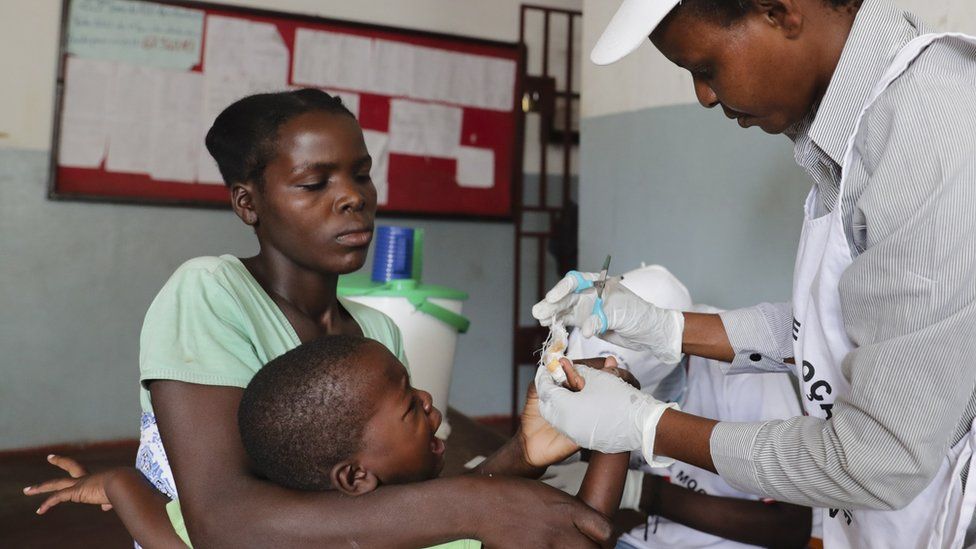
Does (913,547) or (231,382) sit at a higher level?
(231,382)

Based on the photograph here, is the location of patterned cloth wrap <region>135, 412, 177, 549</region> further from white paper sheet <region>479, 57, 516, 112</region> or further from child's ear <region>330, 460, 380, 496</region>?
white paper sheet <region>479, 57, 516, 112</region>

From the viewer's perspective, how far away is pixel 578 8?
4480 mm

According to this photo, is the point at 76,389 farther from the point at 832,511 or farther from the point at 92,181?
Result: the point at 832,511

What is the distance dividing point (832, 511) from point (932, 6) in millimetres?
1202

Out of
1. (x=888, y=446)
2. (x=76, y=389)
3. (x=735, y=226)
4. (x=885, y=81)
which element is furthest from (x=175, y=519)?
(x=76, y=389)

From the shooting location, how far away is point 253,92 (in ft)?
12.6

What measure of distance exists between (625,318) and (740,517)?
59cm

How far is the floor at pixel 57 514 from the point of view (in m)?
2.13

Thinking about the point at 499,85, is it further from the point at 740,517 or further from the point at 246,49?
the point at 740,517

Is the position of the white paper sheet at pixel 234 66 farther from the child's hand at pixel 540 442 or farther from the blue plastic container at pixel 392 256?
the child's hand at pixel 540 442

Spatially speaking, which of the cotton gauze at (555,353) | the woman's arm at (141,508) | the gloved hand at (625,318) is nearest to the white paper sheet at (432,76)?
the gloved hand at (625,318)

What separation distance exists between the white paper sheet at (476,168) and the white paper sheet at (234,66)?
3.28ft

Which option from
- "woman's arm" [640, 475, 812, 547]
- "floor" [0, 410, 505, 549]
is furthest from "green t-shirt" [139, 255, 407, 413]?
"woman's arm" [640, 475, 812, 547]

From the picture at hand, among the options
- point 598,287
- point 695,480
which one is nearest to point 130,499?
point 598,287
